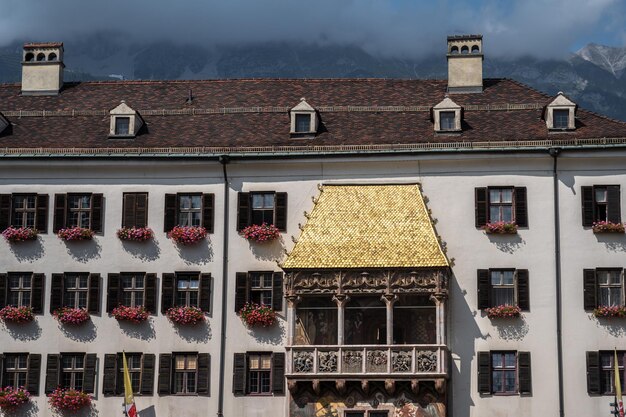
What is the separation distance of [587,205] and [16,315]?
23112 mm

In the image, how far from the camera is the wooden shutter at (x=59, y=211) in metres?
50.2

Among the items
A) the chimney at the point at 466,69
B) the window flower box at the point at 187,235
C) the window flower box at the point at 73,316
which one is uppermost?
the chimney at the point at 466,69

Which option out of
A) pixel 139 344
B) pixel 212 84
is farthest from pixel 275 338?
pixel 212 84

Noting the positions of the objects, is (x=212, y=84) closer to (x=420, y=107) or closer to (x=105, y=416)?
(x=420, y=107)

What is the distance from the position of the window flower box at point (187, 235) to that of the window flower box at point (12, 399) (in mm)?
8518

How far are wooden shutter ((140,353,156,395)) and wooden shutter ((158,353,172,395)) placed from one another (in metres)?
0.33

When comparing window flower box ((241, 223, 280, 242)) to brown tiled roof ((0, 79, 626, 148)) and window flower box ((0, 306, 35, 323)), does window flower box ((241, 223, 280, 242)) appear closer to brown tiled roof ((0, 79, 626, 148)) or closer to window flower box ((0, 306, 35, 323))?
brown tiled roof ((0, 79, 626, 148))

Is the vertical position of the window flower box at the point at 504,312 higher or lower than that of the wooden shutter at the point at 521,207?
lower

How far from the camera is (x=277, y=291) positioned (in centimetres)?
4872

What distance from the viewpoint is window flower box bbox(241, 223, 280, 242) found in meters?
49.1

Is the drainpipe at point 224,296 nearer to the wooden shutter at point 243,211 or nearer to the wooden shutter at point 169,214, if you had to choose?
the wooden shutter at point 243,211

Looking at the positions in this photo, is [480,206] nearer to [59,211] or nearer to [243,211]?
[243,211]

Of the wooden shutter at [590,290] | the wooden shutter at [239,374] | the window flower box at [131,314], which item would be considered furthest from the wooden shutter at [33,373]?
the wooden shutter at [590,290]

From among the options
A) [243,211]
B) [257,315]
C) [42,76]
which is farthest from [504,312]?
[42,76]
